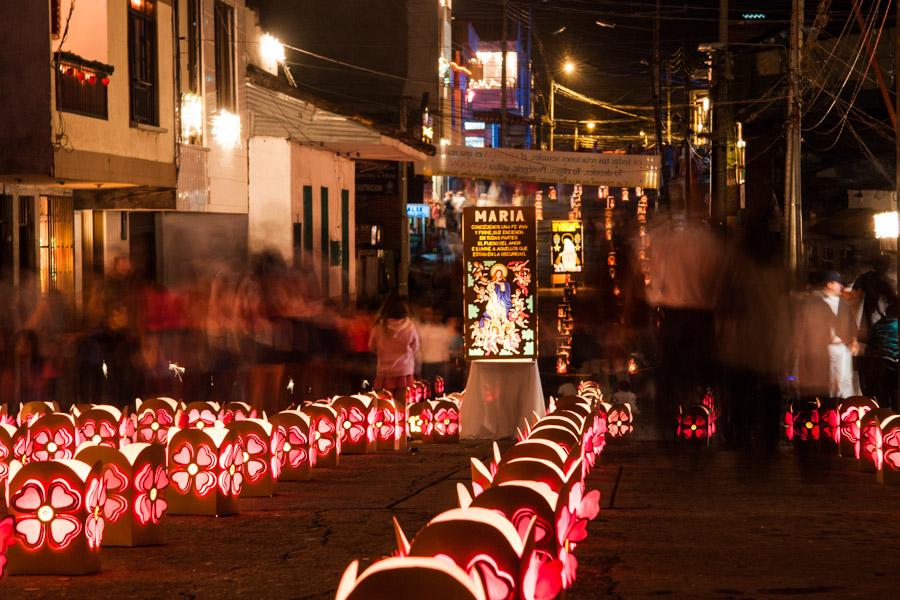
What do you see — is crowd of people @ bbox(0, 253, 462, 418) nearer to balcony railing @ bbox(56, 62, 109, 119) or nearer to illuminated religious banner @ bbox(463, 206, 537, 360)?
illuminated religious banner @ bbox(463, 206, 537, 360)

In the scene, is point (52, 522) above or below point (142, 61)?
below

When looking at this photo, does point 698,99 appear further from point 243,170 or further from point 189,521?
point 189,521

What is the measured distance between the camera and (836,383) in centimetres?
1467

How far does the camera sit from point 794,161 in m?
25.1

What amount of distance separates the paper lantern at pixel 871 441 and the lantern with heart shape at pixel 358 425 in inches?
193

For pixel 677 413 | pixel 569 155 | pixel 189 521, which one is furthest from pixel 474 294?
pixel 569 155

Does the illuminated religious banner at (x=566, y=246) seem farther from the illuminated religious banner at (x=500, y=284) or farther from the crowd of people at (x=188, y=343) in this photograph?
the illuminated religious banner at (x=500, y=284)

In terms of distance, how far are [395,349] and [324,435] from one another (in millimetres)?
4229

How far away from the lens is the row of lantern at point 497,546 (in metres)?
4.62

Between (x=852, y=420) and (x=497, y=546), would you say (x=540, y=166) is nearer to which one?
(x=852, y=420)

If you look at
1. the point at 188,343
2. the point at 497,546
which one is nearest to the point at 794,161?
the point at 188,343

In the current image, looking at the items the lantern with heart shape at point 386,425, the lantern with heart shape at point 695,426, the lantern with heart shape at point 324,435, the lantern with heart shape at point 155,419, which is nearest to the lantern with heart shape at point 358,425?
the lantern with heart shape at point 386,425

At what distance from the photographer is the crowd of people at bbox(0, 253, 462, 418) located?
15180 mm

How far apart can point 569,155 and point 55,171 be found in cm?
1542
